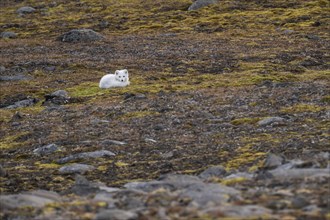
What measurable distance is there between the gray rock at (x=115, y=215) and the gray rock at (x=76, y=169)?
666 centimetres

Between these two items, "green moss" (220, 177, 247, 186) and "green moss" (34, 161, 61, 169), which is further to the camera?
"green moss" (34, 161, 61, 169)

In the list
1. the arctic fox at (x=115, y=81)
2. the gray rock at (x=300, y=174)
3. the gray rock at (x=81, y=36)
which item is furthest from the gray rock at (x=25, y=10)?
the gray rock at (x=300, y=174)

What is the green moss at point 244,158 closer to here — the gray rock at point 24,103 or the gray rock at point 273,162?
the gray rock at point 273,162

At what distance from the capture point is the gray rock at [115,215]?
1056 cm

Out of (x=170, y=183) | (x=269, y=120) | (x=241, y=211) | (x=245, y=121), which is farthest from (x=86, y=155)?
(x=241, y=211)

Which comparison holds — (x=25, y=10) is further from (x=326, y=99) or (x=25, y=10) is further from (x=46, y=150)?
(x=46, y=150)

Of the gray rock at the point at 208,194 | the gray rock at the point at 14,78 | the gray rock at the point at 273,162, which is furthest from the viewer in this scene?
the gray rock at the point at 14,78

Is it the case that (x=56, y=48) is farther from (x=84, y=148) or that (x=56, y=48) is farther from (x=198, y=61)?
(x=84, y=148)

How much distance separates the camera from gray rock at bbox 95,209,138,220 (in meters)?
10.6

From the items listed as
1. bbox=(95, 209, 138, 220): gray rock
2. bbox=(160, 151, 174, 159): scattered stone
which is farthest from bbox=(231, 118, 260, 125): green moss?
bbox=(95, 209, 138, 220): gray rock

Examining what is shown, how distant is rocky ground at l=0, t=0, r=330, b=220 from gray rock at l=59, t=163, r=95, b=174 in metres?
0.04

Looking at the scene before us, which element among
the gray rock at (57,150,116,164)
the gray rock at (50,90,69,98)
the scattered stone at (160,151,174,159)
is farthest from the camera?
the gray rock at (50,90,69,98)

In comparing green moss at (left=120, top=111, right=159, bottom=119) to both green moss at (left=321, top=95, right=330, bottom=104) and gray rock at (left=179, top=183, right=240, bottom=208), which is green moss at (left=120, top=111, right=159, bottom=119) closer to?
green moss at (left=321, top=95, right=330, bottom=104)

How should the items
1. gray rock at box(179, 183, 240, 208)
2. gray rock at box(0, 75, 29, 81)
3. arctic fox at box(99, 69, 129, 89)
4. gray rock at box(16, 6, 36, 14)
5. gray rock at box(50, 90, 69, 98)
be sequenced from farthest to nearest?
gray rock at box(16, 6, 36, 14)
gray rock at box(0, 75, 29, 81)
arctic fox at box(99, 69, 129, 89)
gray rock at box(50, 90, 69, 98)
gray rock at box(179, 183, 240, 208)
